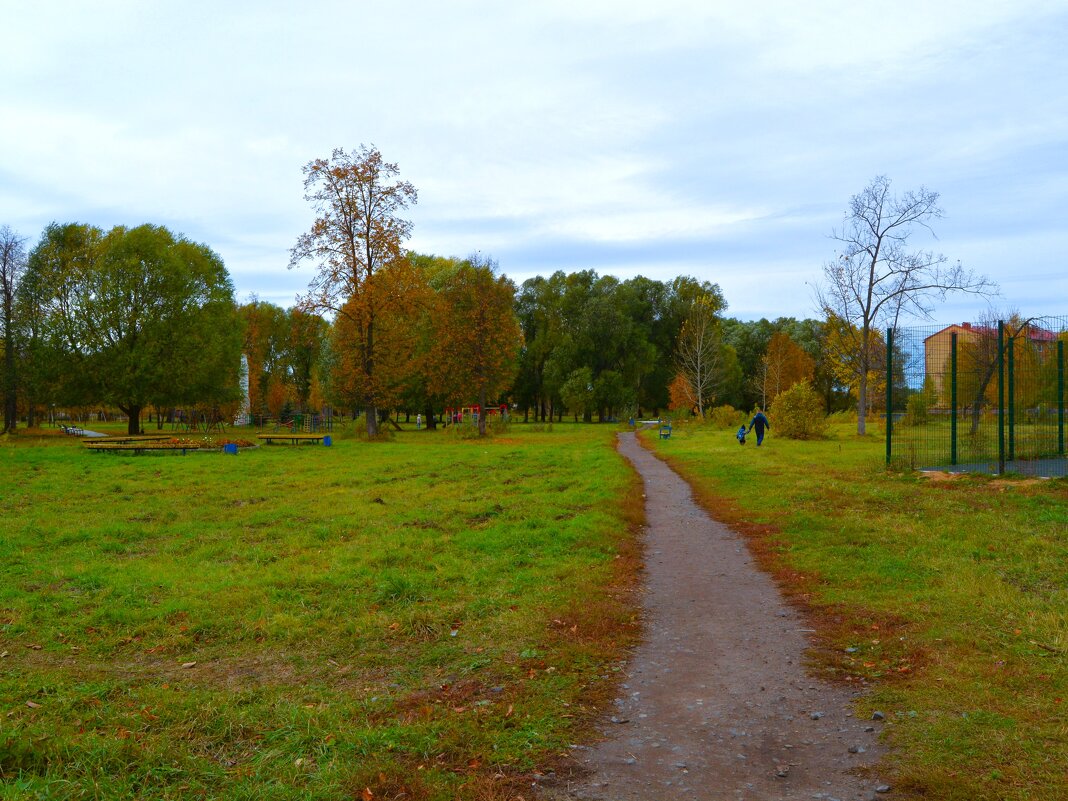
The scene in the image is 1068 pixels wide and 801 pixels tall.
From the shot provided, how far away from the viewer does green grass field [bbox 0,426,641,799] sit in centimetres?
414

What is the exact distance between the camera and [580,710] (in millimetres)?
4977

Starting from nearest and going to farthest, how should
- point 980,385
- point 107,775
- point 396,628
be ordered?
point 107,775 < point 396,628 < point 980,385

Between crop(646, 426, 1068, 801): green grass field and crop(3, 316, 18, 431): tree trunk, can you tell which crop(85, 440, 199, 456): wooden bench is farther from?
crop(646, 426, 1068, 801): green grass field

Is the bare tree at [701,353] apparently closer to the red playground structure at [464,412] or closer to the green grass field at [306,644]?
the red playground structure at [464,412]

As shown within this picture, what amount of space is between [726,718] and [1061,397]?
54.0 ft

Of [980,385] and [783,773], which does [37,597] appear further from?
[980,385]

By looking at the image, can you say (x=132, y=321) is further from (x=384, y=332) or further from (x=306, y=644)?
(x=306, y=644)

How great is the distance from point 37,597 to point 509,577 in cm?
478

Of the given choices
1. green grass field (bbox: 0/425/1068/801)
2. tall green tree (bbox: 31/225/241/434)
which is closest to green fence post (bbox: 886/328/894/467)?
green grass field (bbox: 0/425/1068/801)

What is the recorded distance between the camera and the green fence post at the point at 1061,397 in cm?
1683

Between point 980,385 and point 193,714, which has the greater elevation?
point 980,385

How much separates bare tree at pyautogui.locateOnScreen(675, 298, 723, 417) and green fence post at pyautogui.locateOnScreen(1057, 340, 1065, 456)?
122 ft

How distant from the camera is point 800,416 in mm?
33906

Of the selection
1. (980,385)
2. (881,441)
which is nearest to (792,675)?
(980,385)
